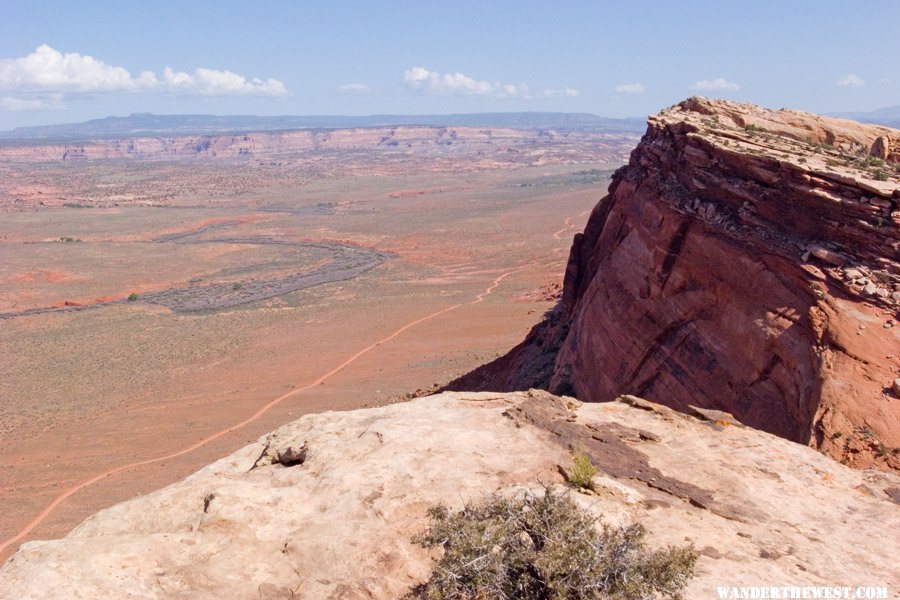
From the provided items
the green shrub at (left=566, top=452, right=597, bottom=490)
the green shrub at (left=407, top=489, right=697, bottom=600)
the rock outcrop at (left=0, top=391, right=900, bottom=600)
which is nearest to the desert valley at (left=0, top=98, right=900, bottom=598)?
the rock outcrop at (left=0, top=391, right=900, bottom=600)

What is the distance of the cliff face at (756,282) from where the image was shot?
9.97 metres

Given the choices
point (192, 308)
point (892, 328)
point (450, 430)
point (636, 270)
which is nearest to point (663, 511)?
point (450, 430)

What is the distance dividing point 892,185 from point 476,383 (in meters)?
12.7

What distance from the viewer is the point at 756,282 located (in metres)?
11.8

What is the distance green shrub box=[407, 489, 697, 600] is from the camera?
17.0ft

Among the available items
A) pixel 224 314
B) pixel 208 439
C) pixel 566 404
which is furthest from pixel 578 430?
pixel 224 314

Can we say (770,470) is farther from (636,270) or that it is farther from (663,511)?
(636,270)

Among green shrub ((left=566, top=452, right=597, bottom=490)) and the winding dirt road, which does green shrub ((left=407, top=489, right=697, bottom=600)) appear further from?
the winding dirt road

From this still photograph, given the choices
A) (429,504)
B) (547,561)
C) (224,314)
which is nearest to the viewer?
(547,561)

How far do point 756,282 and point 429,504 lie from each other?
7763mm

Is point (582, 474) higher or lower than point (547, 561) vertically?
lower

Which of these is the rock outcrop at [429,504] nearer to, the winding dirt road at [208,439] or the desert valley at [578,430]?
the desert valley at [578,430]

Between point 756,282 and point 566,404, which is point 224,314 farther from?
point 756,282

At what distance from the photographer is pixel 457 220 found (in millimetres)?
77875
